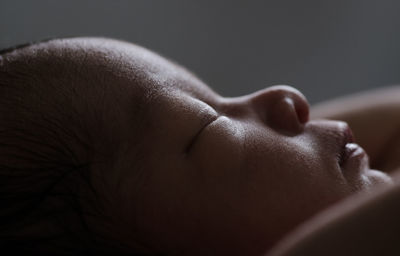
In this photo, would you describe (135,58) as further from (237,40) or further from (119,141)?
(237,40)

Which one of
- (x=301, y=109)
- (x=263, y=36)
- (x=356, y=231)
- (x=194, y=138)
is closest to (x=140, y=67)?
(x=194, y=138)

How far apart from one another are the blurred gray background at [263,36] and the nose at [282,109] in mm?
737

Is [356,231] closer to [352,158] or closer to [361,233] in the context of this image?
[361,233]

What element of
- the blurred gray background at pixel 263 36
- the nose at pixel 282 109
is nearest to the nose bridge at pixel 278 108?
the nose at pixel 282 109

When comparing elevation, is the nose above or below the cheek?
above

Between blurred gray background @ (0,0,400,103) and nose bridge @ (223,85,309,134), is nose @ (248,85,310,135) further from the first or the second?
blurred gray background @ (0,0,400,103)

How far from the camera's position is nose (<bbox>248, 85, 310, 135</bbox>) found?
2.23 feet

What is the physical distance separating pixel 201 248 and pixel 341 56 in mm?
1129

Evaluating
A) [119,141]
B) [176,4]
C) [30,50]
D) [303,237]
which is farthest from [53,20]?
[303,237]

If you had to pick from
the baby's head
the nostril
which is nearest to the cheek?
the baby's head

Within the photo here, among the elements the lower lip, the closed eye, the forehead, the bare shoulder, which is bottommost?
the lower lip

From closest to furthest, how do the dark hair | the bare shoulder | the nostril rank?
the bare shoulder < the dark hair < the nostril

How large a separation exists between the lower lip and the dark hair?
11.9 inches

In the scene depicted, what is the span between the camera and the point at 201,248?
24.2 inches
